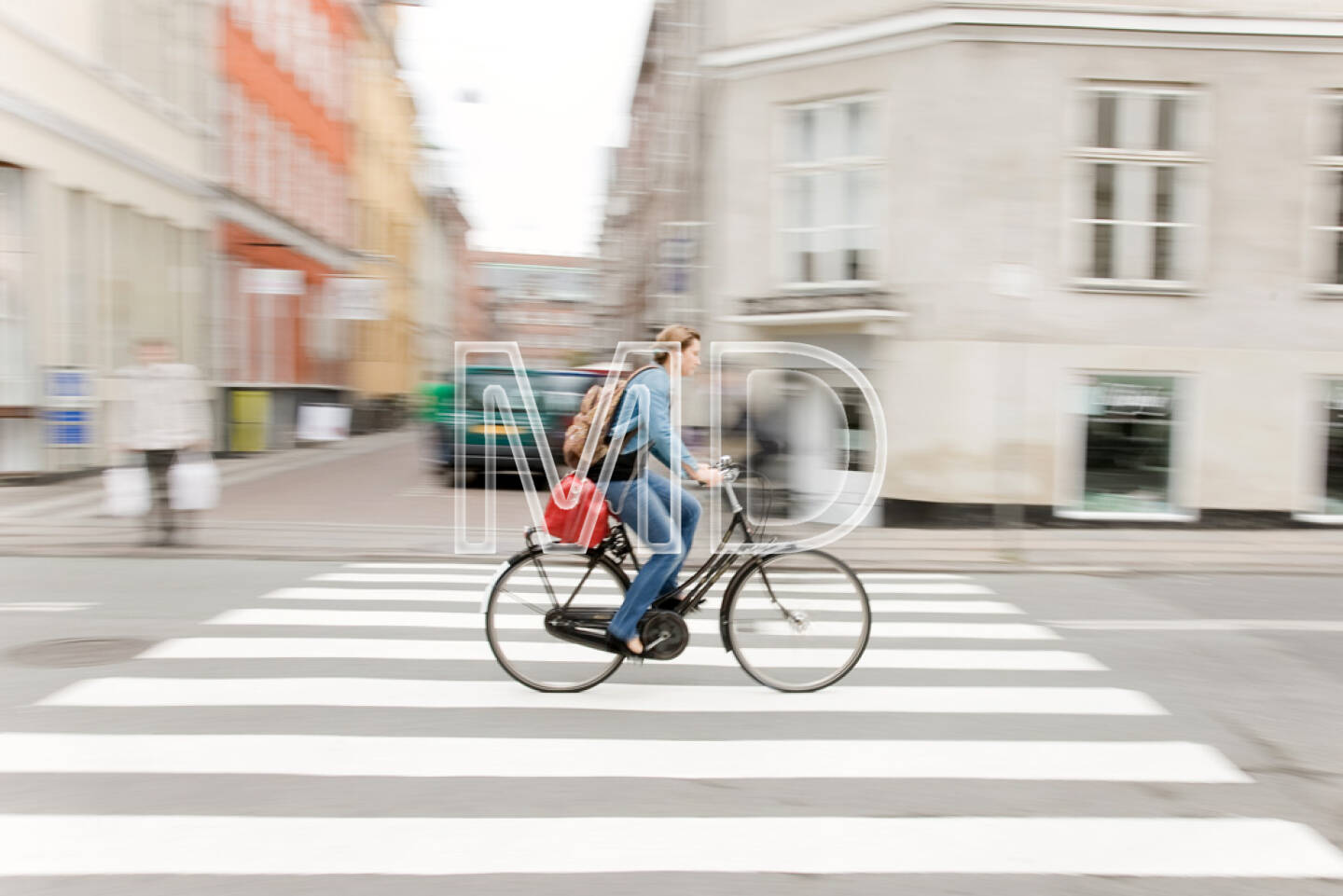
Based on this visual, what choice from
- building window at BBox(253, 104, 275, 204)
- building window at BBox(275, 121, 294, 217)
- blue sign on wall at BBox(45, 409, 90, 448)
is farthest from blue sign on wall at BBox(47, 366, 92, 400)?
building window at BBox(275, 121, 294, 217)

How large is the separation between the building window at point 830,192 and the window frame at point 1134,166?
7.86ft

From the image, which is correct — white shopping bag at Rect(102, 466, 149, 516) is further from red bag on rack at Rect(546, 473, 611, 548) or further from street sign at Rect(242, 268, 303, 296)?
street sign at Rect(242, 268, 303, 296)

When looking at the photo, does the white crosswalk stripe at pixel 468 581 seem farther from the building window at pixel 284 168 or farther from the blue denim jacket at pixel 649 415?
the building window at pixel 284 168

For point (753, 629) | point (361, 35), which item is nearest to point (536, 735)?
point (753, 629)

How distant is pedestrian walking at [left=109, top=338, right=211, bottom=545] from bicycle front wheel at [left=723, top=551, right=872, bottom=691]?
7.12 meters

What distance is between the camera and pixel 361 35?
134 ft

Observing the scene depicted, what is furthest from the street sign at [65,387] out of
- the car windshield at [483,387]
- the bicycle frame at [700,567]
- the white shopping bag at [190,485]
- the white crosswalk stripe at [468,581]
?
the bicycle frame at [700,567]

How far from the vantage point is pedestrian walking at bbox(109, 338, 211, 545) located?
11211mm

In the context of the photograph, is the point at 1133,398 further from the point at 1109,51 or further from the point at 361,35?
the point at 361,35

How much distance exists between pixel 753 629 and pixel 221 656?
2967 mm

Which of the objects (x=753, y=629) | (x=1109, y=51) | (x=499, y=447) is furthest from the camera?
(x=499, y=447)

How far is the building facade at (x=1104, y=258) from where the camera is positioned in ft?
47.8

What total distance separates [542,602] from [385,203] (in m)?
47.5

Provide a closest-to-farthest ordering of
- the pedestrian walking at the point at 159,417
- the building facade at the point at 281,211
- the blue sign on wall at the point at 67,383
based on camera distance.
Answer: the pedestrian walking at the point at 159,417 → the blue sign on wall at the point at 67,383 → the building facade at the point at 281,211
